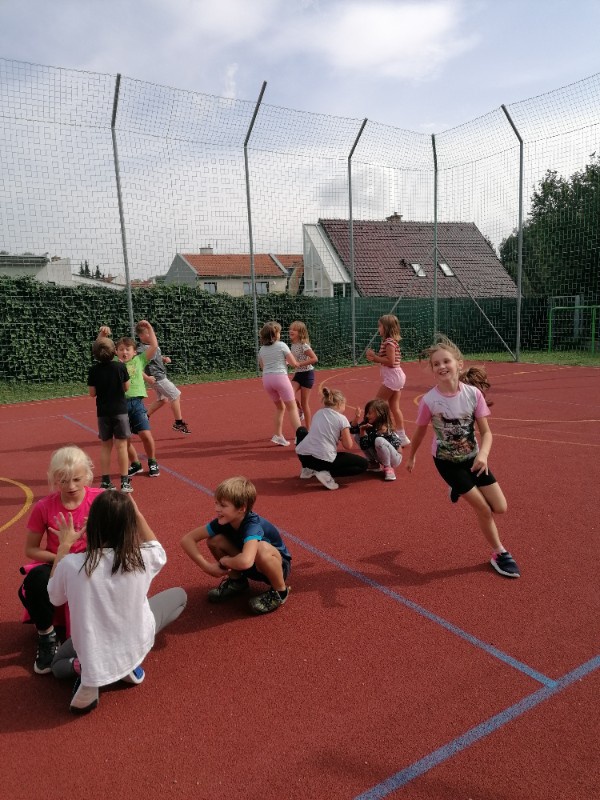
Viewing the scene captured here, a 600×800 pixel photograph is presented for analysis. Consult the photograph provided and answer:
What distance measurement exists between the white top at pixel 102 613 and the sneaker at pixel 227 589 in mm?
947

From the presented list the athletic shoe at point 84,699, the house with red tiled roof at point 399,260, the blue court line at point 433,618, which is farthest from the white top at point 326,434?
the house with red tiled roof at point 399,260

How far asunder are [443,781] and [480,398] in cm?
247

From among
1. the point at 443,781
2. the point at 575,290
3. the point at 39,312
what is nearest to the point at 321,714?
the point at 443,781

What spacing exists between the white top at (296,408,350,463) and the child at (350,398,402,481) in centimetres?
52

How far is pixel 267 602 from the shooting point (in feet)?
11.9

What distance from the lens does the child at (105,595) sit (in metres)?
2.73

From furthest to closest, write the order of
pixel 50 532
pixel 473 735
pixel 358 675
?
1. pixel 50 532
2. pixel 358 675
3. pixel 473 735

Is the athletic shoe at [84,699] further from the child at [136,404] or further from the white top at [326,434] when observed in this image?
the child at [136,404]

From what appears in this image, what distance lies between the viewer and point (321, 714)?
2.70 metres

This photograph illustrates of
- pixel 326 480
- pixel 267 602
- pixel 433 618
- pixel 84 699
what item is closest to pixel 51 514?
pixel 84 699

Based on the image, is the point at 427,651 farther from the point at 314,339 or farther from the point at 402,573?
the point at 314,339

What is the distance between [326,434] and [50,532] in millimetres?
3192

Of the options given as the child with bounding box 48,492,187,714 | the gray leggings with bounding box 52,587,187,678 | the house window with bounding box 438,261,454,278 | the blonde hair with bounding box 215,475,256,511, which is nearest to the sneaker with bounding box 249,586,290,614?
the gray leggings with bounding box 52,587,187,678

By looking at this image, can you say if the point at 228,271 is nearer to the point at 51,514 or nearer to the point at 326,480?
the point at 326,480
